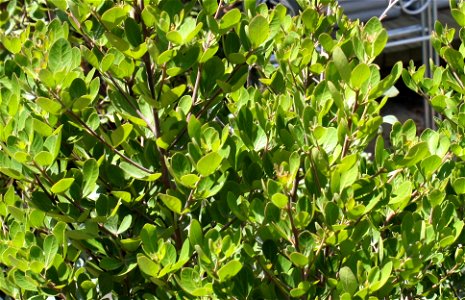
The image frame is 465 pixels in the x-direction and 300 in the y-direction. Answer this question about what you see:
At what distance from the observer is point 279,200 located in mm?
1404

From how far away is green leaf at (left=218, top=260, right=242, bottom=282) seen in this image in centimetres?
140

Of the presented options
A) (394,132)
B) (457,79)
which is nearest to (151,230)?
(394,132)

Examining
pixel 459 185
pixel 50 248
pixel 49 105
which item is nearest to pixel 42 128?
pixel 49 105

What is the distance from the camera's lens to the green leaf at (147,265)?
141 cm

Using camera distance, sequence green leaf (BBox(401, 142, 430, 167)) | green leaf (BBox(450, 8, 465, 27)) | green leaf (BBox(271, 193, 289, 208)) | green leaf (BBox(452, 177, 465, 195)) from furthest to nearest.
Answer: green leaf (BBox(450, 8, 465, 27)), green leaf (BBox(452, 177, 465, 195)), green leaf (BBox(401, 142, 430, 167)), green leaf (BBox(271, 193, 289, 208))

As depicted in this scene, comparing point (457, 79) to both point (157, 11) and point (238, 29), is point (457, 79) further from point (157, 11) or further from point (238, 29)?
point (157, 11)

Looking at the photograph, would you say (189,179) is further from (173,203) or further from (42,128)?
(42,128)

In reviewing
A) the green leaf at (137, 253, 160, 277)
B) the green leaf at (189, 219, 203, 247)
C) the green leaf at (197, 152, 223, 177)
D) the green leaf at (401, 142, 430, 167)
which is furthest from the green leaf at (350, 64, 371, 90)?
the green leaf at (137, 253, 160, 277)

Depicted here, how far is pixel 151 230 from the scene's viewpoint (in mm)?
1491

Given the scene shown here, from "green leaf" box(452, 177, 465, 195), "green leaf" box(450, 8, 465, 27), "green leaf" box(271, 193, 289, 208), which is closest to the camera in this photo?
"green leaf" box(271, 193, 289, 208)

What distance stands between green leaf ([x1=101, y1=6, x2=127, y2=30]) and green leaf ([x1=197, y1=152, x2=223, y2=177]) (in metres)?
0.32

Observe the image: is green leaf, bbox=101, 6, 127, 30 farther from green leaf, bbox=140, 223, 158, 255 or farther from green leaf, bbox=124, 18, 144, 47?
green leaf, bbox=140, 223, 158, 255

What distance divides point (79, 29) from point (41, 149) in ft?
0.90

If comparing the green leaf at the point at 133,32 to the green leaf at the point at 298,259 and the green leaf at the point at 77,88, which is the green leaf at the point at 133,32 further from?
the green leaf at the point at 298,259
